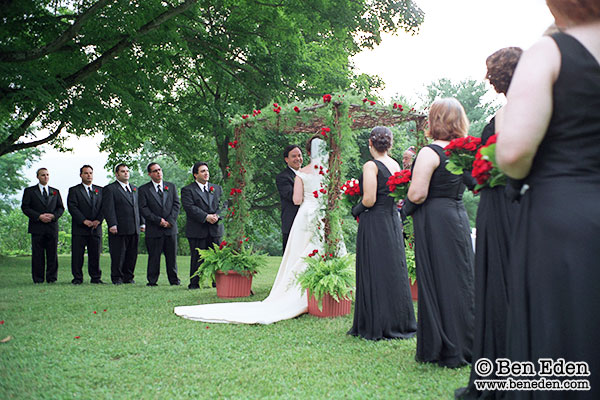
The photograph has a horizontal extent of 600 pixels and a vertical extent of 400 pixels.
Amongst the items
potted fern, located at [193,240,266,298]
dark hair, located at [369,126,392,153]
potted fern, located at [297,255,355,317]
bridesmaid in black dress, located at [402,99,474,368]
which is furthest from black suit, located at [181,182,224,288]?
bridesmaid in black dress, located at [402,99,474,368]

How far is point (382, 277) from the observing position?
5.55 metres

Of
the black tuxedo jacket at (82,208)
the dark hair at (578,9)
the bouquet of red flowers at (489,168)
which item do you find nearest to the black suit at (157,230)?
the black tuxedo jacket at (82,208)

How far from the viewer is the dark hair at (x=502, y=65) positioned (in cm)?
335

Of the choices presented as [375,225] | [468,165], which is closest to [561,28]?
[468,165]

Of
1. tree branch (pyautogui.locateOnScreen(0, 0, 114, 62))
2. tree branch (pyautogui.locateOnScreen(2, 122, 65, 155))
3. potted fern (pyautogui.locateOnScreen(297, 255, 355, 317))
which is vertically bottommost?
potted fern (pyautogui.locateOnScreen(297, 255, 355, 317))

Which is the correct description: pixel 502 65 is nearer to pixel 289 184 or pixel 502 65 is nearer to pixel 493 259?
pixel 493 259

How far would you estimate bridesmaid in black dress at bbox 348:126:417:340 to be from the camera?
217 inches

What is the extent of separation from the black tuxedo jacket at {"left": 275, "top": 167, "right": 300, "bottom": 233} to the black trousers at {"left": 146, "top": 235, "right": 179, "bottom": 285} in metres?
3.16

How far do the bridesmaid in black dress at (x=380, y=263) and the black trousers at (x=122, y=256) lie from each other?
705 centimetres

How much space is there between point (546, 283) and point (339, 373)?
2.45m

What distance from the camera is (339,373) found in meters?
4.23

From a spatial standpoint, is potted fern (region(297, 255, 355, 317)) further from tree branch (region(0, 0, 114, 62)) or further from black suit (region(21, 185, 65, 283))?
black suit (region(21, 185, 65, 283))

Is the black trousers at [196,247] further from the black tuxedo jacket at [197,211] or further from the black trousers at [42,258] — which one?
the black trousers at [42,258]

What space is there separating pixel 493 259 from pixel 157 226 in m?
8.60
